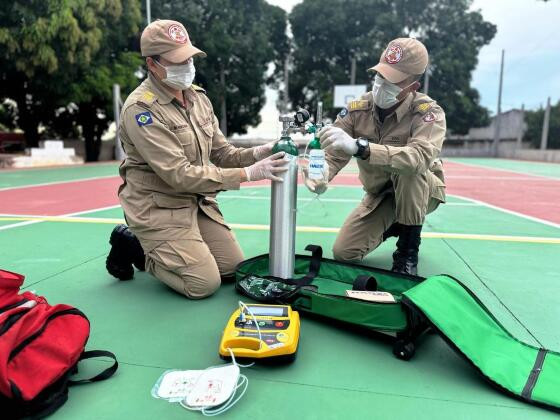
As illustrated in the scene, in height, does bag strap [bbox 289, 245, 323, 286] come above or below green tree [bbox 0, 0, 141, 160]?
below

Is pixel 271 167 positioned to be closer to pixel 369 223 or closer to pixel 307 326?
pixel 307 326

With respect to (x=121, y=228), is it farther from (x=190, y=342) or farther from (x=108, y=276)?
(x=190, y=342)

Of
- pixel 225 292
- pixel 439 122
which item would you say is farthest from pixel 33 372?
pixel 439 122

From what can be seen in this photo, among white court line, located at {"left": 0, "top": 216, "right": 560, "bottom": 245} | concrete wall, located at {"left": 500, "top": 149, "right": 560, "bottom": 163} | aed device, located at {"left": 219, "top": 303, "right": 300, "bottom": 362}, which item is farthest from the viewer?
concrete wall, located at {"left": 500, "top": 149, "right": 560, "bottom": 163}

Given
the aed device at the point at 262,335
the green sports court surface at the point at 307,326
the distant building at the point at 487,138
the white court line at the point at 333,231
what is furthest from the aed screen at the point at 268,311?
the distant building at the point at 487,138

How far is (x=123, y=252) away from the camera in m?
2.72

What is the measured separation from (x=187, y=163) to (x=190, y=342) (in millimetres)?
998

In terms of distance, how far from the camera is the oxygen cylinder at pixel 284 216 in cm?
235

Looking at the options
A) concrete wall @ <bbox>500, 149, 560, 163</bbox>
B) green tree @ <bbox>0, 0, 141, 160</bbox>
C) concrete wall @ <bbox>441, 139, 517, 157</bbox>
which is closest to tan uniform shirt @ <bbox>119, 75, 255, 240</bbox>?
green tree @ <bbox>0, 0, 141, 160</bbox>

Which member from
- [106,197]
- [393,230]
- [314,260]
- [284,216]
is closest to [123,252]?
[284,216]

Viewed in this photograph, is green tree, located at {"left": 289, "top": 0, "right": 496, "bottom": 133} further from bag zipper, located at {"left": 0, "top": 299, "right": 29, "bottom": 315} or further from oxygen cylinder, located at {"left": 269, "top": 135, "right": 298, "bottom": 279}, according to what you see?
bag zipper, located at {"left": 0, "top": 299, "right": 29, "bottom": 315}

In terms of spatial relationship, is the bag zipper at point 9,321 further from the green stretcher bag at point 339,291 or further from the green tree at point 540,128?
the green tree at point 540,128

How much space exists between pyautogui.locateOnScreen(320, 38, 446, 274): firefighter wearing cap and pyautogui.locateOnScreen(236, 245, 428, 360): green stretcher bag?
1.35ft

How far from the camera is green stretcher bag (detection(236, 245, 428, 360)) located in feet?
6.01
